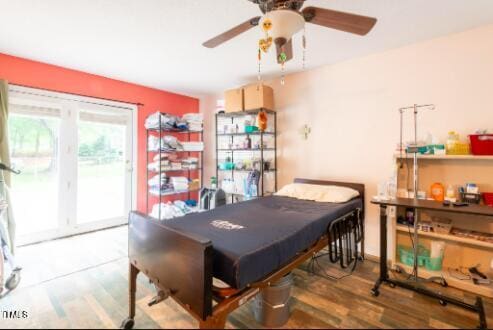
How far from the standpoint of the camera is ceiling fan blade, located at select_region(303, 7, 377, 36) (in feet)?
4.42

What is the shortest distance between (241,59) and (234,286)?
246cm

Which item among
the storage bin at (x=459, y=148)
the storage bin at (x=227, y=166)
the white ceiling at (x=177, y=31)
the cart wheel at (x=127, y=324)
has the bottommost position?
the cart wheel at (x=127, y=324)

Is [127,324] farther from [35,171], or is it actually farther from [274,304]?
[35,171]

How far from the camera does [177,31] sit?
2.21 meters

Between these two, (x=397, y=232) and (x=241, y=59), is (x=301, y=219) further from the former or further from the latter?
(x=241, y=59)

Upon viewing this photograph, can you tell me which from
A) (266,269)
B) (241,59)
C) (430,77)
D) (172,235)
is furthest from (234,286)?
(430,77)

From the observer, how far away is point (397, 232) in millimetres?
2467

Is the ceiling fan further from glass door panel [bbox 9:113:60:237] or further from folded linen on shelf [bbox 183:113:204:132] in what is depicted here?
glass door panel [bbox 9:113:60:237]

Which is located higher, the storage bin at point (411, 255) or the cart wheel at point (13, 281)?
the storage bin at point (411, 255)

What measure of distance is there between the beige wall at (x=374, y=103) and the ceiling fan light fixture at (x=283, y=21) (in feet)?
5.82

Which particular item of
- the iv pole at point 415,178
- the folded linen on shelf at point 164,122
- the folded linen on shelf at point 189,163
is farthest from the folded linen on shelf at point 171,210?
the iv pole at point 415,178

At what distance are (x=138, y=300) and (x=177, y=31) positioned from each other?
2.14 meters

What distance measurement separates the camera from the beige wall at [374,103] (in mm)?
2174

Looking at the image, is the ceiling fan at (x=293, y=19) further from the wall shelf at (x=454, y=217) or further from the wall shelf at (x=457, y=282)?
the wall shelf at (x=457, y=282)
